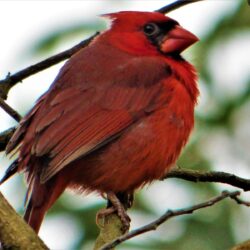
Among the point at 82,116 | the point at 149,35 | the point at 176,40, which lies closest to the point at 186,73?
the point at 176,40

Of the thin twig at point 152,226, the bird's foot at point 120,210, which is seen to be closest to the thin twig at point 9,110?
the bird's foot at point 120,210

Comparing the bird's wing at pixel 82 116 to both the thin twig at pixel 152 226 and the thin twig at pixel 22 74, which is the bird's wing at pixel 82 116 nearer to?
the thin twig at pixel 22 74

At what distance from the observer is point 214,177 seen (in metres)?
4.95

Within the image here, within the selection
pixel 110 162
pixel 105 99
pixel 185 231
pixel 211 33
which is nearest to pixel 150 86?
pixel 105 99

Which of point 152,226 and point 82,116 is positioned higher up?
point 152,226

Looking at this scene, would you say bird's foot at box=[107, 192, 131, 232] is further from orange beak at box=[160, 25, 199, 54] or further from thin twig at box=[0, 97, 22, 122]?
orange beak at box=[160, 25, 199, 54]

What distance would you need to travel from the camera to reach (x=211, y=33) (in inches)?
270

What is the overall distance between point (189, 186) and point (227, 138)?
1.68 feet

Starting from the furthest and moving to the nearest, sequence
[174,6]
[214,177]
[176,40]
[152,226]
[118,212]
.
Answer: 1. [176,40]
2. [174,6]
3. [214,177]
4. [118,212]
5. [152,226]

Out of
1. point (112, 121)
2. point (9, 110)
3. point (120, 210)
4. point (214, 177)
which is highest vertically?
point (9, 110)

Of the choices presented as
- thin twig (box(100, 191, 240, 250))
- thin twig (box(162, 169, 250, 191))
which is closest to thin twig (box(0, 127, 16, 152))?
thin twig (box(162, 169, 250, 191))

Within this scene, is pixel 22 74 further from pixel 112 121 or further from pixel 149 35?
pixel 149 35

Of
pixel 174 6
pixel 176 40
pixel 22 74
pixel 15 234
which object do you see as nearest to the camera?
pixel 15 234

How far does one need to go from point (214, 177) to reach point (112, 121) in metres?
0.69
